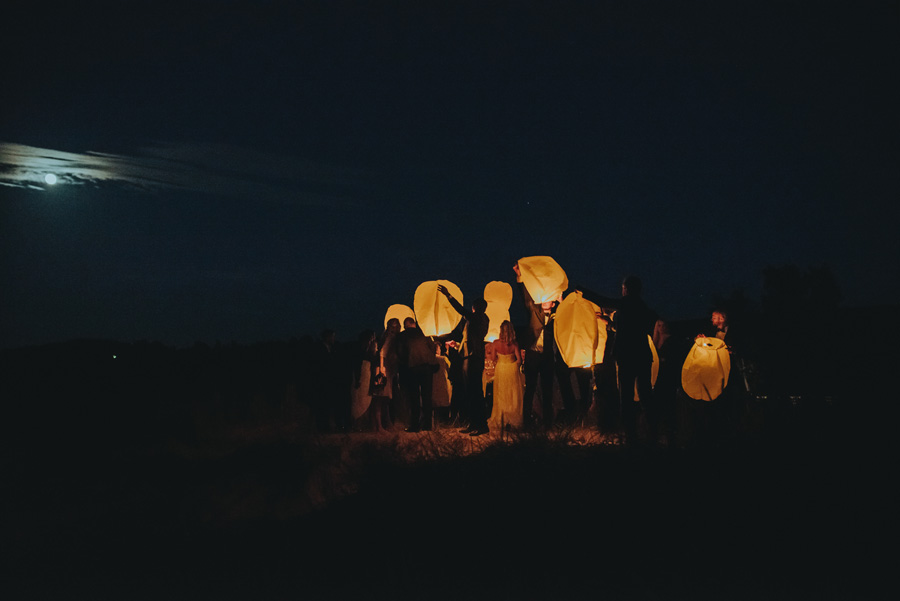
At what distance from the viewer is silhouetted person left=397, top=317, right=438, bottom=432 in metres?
10.8

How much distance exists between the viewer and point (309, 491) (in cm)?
955

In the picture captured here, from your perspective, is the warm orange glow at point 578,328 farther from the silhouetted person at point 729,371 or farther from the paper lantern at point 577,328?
the silhouetted person at point 729,371

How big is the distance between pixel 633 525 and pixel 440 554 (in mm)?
1524

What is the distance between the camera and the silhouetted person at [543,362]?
9.54 metres

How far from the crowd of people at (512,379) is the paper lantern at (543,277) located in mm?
121

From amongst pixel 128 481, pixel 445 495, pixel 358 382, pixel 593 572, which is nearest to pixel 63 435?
pixel 128 481

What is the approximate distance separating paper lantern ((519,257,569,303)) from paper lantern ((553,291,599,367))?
883 millimetres

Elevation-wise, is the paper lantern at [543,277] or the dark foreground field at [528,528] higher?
the paper lantern at [543,277]

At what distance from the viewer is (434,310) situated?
36.2 ft

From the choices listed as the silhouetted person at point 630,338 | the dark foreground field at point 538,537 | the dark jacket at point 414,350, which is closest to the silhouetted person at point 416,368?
the dark jacket at point 414,350

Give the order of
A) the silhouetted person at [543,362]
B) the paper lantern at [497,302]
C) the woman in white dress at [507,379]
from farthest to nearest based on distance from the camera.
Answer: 1. the paper lantern at [497,302]
2. the woman in white dress at [507,379]
3. the silhouetted person at [543,362]

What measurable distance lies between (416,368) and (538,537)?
504 centimetres

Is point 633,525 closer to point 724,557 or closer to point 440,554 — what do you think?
point 724,557

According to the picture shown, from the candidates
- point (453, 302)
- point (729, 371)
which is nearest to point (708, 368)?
point (729, 371)
